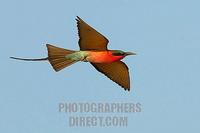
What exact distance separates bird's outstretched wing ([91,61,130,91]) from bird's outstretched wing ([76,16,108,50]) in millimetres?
507

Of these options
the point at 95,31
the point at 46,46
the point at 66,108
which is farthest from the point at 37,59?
the point at 66,108

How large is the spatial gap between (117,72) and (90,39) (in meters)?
0.99

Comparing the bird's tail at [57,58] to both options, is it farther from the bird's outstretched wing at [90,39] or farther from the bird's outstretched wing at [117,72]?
the bird's outstretched wing at [117,72]

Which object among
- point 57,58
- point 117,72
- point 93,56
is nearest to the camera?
point 57,58

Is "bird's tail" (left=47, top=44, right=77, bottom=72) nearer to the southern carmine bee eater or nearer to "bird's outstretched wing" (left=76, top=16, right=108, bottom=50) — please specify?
the southern carmine bee eater

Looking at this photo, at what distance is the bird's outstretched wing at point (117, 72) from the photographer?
13.2 meters

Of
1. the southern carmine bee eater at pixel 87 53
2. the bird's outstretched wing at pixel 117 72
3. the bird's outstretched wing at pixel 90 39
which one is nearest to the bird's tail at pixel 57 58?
the southern carmine bee eater at pixel 87 53

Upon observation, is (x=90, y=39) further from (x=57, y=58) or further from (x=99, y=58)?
(x=57, y=58)

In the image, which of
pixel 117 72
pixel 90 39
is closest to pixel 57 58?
pixel 90 39

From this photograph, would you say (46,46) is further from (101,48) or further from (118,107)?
(118,107)

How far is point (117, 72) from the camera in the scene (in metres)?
13.4

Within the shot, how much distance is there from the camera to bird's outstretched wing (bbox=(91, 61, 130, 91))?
13250 millimetres

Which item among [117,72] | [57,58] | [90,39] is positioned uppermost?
[90,39]

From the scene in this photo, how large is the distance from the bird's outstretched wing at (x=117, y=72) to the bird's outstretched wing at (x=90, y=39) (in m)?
0.51
